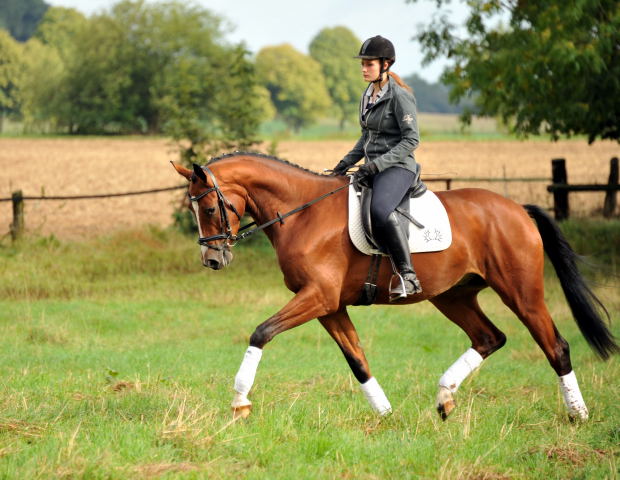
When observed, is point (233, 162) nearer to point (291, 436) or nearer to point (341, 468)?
point (291, 436)

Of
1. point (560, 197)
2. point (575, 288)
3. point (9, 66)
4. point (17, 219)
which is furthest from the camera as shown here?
point (9, 66)

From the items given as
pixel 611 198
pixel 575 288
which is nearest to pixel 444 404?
pixel 575 288

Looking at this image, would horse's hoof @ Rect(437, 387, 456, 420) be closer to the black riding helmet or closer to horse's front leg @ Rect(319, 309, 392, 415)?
horse's front leg @ Rect(319, 309, 392, 415)

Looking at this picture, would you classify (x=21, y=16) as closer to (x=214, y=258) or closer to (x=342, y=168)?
(x=342, y=168)

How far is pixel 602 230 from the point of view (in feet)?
61.1

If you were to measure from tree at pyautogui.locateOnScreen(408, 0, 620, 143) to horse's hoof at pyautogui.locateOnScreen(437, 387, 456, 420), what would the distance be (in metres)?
8.55

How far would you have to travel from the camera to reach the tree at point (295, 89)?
130 metres

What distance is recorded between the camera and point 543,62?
1504 cm

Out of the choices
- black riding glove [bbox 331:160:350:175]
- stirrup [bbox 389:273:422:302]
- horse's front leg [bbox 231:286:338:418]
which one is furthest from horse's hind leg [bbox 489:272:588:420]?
horse's front leg [bbox 231:286:338:418]

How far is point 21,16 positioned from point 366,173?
6246 inches

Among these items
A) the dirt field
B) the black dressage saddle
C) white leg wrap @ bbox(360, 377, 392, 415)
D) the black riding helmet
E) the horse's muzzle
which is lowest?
the dirt field

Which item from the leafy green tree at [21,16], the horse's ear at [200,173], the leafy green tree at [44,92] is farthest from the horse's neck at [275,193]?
the leafy green tree at [21,16]

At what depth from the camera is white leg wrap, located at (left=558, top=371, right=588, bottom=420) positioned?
734 cm

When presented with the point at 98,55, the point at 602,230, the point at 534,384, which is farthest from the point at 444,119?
Result: the point at 534,384
